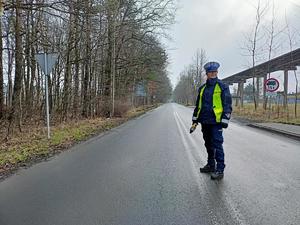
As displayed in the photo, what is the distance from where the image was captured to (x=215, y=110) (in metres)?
5.87

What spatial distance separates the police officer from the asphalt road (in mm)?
484

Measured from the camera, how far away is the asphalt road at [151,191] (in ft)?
13.0

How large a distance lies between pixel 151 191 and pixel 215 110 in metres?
1.90

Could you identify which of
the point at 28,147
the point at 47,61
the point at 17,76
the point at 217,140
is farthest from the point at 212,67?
the point at 17,76

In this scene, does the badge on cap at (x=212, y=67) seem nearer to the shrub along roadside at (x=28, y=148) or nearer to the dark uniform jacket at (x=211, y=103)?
the dark uniform jacket at (x=211, y=103)

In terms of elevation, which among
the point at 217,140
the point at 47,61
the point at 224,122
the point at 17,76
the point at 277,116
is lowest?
the point at 277,116

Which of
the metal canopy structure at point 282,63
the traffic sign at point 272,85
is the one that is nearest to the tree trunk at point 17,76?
the traffic sign at point 272,85

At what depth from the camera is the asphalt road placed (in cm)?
397

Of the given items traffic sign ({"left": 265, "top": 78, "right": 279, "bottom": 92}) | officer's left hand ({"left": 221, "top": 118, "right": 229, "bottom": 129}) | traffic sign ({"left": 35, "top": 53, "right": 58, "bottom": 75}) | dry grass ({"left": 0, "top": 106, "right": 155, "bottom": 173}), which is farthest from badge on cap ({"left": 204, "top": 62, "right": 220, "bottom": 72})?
traffic sign ({"left": 265, "top": 78, "right": 279, "bottom": 92})

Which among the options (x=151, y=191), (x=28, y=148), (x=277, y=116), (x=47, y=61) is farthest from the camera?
(x=277, y=116)

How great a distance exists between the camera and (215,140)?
5957 millimetres

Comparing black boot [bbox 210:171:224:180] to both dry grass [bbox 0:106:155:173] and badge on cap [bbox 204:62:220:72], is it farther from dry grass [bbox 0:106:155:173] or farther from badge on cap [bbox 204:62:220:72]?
dry grass [bbox 0:106:155:173]

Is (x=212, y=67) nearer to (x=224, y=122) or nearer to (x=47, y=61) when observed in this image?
(x=224, y=122)

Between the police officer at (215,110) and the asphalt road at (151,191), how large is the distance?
1.59 feet
